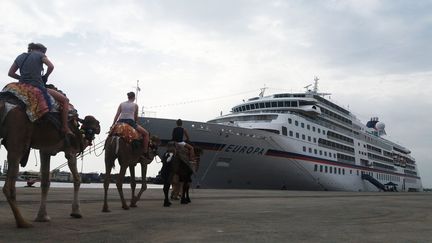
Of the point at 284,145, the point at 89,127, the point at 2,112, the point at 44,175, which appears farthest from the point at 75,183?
the point at 284,145

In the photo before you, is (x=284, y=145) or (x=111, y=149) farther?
(x=284, y=145)

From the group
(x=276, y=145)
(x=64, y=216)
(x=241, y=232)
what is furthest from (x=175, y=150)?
(x=276, y=145)

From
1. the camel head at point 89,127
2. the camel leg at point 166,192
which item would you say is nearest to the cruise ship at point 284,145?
the camel leg at point 166,192

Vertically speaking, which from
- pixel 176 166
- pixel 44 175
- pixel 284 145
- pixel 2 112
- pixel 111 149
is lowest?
pixel 44 175

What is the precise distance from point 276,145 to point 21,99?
1312 inches

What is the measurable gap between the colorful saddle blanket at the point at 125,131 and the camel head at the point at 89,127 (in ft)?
3.29

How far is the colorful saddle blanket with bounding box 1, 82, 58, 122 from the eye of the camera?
4934 mm

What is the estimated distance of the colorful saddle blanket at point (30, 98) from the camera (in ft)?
16.2

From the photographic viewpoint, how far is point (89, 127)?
21.2 ft

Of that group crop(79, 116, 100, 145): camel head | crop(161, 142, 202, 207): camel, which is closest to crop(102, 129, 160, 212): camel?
crop(79, 116, 100, 145): camel head

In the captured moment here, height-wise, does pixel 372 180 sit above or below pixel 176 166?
above

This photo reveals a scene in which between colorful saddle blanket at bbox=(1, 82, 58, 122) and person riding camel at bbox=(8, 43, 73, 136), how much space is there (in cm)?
10

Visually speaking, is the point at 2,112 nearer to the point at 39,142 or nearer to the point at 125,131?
the point at 39,142

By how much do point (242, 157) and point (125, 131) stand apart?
2815cm
